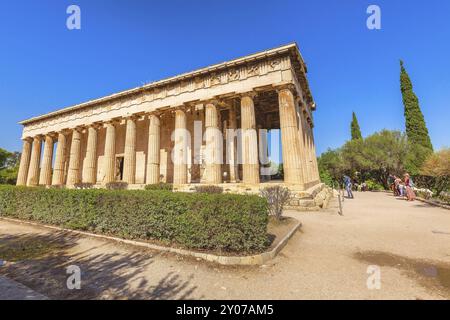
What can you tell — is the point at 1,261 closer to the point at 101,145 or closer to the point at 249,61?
the point at 249,61

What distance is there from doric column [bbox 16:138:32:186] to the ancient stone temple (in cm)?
11

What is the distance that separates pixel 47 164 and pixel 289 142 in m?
29.1


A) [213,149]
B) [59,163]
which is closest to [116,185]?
[213,149]

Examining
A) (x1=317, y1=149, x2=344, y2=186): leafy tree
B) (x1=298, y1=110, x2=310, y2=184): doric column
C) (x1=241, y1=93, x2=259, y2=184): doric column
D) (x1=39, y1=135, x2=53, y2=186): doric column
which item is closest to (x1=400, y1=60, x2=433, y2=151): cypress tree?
(x1=317, y1=149, x2=344, y2=186): leafy tree

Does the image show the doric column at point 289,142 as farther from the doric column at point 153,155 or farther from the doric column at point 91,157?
the doric column at point 91,157

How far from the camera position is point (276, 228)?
7.05 metres

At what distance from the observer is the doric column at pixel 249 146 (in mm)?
13922

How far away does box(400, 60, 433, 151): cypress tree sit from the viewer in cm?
2673

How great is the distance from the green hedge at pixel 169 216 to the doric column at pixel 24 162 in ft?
87.5

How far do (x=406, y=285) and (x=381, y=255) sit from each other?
1.66 m

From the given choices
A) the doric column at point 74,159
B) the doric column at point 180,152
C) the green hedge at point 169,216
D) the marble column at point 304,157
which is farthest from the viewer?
the doric column at point 74,159
